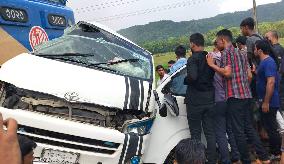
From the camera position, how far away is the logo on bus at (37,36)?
321 inches

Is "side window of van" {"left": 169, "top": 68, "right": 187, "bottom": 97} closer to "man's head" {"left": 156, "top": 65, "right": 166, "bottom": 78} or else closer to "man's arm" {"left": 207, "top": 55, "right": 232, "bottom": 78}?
"man's arm" {"left": 207, "top": 55, "right": 232, "bottom": 78}

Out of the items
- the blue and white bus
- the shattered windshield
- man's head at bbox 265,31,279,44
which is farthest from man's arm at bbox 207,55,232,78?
the blue and white bus

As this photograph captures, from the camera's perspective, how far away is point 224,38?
6473mm

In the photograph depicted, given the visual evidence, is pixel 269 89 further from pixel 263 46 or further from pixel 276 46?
pixel 276 46

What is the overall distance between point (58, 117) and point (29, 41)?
3.41 m

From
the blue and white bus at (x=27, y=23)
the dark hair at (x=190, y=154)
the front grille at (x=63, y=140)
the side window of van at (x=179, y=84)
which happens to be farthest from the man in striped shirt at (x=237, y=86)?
the blue and white bus at (x=27, y=23)

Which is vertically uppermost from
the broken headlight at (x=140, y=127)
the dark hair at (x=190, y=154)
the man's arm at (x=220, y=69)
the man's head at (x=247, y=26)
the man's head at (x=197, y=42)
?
the man's head at (x=247, y=26)

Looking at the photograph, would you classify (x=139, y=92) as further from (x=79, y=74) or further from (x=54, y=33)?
(x=54, y=33)

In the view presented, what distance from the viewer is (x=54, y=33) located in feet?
29.1

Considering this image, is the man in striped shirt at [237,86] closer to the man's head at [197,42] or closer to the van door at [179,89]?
the man's head at [197,42]

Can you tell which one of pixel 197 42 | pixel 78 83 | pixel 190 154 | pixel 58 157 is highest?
pixel 197 42

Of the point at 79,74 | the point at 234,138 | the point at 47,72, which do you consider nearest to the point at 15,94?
the point at 47,72

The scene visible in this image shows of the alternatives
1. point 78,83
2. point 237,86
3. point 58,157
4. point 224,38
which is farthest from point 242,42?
point 58,157

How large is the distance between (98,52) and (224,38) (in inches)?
72.1
